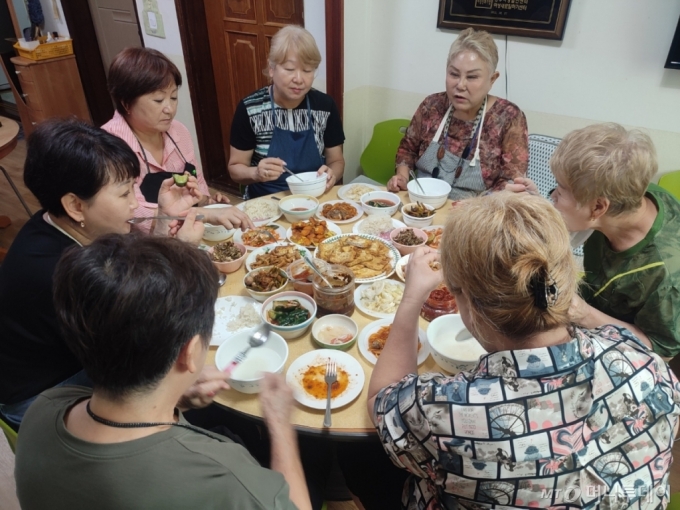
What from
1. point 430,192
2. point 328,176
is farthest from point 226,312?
point 430,192

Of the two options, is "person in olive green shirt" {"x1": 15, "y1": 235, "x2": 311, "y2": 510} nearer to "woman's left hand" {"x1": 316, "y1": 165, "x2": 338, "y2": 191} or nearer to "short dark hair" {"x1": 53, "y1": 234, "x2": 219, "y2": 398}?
"short dark hair" {"x1": 53, "y1": 234, "x2": 219, "y2": 398}

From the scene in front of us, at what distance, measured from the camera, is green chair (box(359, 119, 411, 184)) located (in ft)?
11.2

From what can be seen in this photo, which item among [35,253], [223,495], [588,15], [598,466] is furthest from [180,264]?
[588,15]

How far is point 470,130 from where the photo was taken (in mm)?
2604

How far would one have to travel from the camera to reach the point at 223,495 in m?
0.85

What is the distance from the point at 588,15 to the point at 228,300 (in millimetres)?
2765

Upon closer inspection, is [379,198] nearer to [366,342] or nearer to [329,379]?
[366,342]

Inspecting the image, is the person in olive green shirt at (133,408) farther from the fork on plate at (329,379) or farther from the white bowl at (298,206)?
the white bowl at (298,206)

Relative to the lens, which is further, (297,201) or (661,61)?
(661,61)

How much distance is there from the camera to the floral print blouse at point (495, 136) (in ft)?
8.27

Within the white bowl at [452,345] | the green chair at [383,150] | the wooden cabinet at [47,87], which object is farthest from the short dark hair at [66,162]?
the wooden cabinet at [47,87]

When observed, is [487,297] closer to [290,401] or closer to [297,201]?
[290,401]

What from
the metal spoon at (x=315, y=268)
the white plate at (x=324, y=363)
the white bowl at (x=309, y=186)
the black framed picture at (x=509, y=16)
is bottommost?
the white plate at (x=324, y=363)

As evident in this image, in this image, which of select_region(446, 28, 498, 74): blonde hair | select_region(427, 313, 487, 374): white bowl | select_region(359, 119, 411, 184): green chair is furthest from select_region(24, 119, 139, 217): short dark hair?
select_region(359, 119, 411, 184): green chair
